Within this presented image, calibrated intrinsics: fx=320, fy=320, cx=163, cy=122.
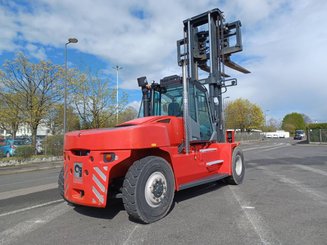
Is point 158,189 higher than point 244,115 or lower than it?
lower

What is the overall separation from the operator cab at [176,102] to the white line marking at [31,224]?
3.08 metres

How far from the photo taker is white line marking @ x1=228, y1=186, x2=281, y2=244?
452 centimetres

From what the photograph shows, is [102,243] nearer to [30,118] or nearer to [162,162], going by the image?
[162,162]

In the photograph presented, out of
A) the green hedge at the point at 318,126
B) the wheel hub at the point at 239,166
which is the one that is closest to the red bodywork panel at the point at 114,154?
the wheel hub at the point at 239,166

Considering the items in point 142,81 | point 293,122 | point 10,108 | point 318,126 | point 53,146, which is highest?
→ point 293,122

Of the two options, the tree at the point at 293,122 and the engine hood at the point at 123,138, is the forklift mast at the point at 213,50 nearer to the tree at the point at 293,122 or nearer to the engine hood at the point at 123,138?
the engine hood at the point at 123,138

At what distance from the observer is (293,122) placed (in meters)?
120

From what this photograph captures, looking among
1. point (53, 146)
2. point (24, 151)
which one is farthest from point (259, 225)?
point (53, 146)

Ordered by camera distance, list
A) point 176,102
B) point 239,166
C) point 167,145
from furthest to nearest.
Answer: point 239,166 < point 176,102 < point 167,145

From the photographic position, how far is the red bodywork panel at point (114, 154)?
541cm

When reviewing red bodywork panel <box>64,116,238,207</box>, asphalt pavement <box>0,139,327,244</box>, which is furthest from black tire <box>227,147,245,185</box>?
red bodywork panel <box>64,116,238,207</box>

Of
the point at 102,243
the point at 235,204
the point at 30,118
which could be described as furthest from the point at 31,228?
the point at 30,118

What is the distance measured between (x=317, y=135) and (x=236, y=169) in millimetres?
37616

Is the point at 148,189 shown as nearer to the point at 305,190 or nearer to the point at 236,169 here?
the point at 236,169
